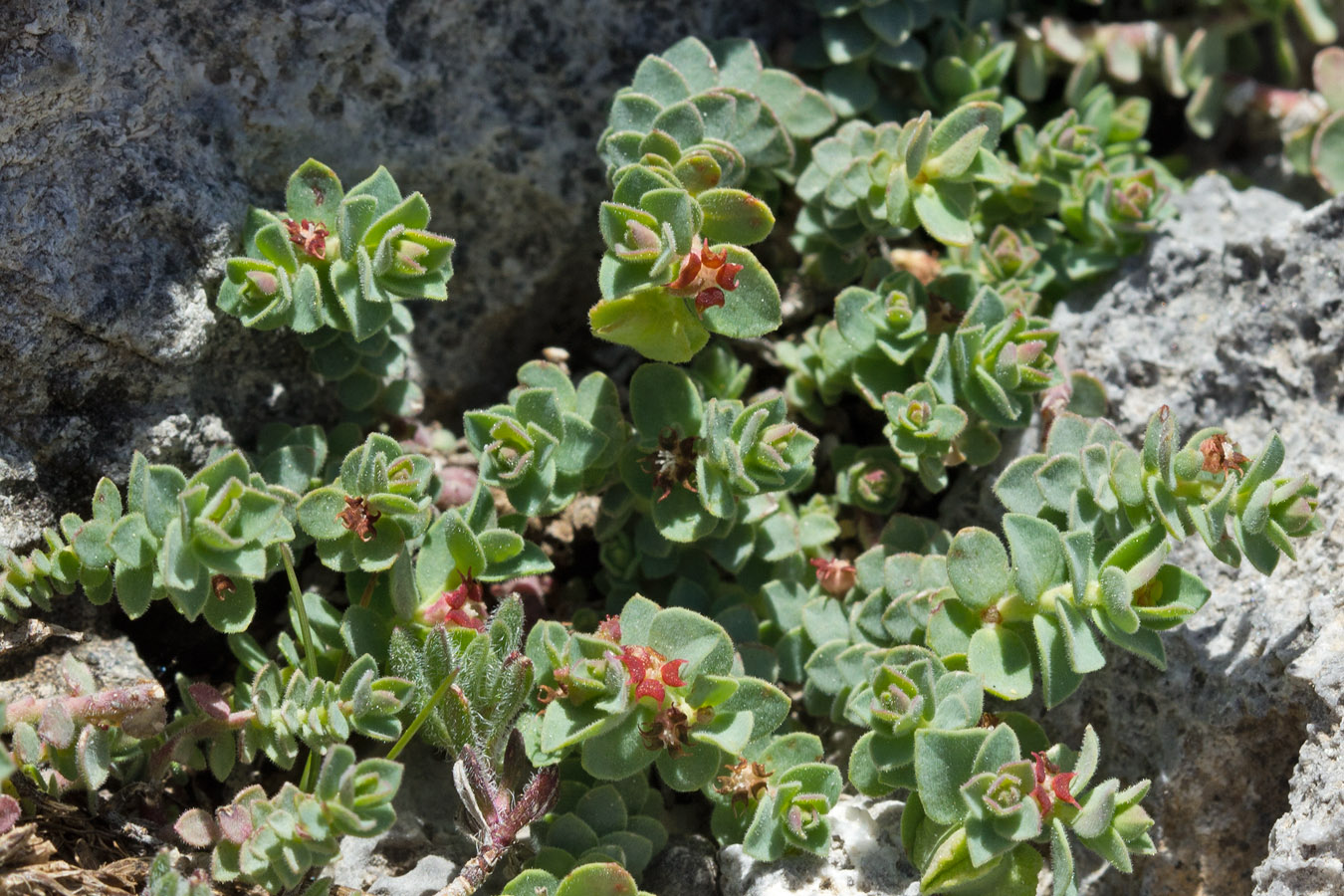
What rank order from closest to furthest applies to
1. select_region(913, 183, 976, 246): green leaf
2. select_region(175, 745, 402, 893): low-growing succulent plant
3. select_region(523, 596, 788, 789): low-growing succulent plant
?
select_region(175, 745, 402, 893): low-growing succulent plant → select_region(523, 596, 788, 789): low-growing succulent plant → select_region(913, 183, 976, 246): green leaf

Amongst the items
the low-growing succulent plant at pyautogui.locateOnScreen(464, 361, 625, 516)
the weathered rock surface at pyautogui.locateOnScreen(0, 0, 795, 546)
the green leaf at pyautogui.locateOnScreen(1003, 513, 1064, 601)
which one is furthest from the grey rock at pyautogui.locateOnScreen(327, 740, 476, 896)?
the green leaf at pyautogui.locateOnScreen(1003, 513, 1064, 601)

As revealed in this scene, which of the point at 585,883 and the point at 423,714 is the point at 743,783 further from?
the point at 423,714

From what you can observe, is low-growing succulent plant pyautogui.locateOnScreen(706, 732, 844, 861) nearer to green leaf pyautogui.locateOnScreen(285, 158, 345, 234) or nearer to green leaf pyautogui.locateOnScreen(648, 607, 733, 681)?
green leaf pyautogui.locateOnScreen(648, 607, 733, 681)

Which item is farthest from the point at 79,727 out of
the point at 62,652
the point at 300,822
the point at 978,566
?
the point at 978,566

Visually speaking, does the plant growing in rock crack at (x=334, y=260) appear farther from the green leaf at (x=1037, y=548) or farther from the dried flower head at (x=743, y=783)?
the green leaf at (x=1037, y=548)

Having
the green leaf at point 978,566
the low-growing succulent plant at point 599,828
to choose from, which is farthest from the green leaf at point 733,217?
the low-growing succulent plant at point 599,828

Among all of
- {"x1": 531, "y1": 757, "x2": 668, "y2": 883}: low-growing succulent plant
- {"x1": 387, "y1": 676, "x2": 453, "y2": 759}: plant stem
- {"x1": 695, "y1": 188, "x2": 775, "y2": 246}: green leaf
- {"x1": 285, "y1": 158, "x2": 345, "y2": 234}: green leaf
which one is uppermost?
{"x1": 285, "y1": 158, "x2": 345, "y2": 234}: green leaf
